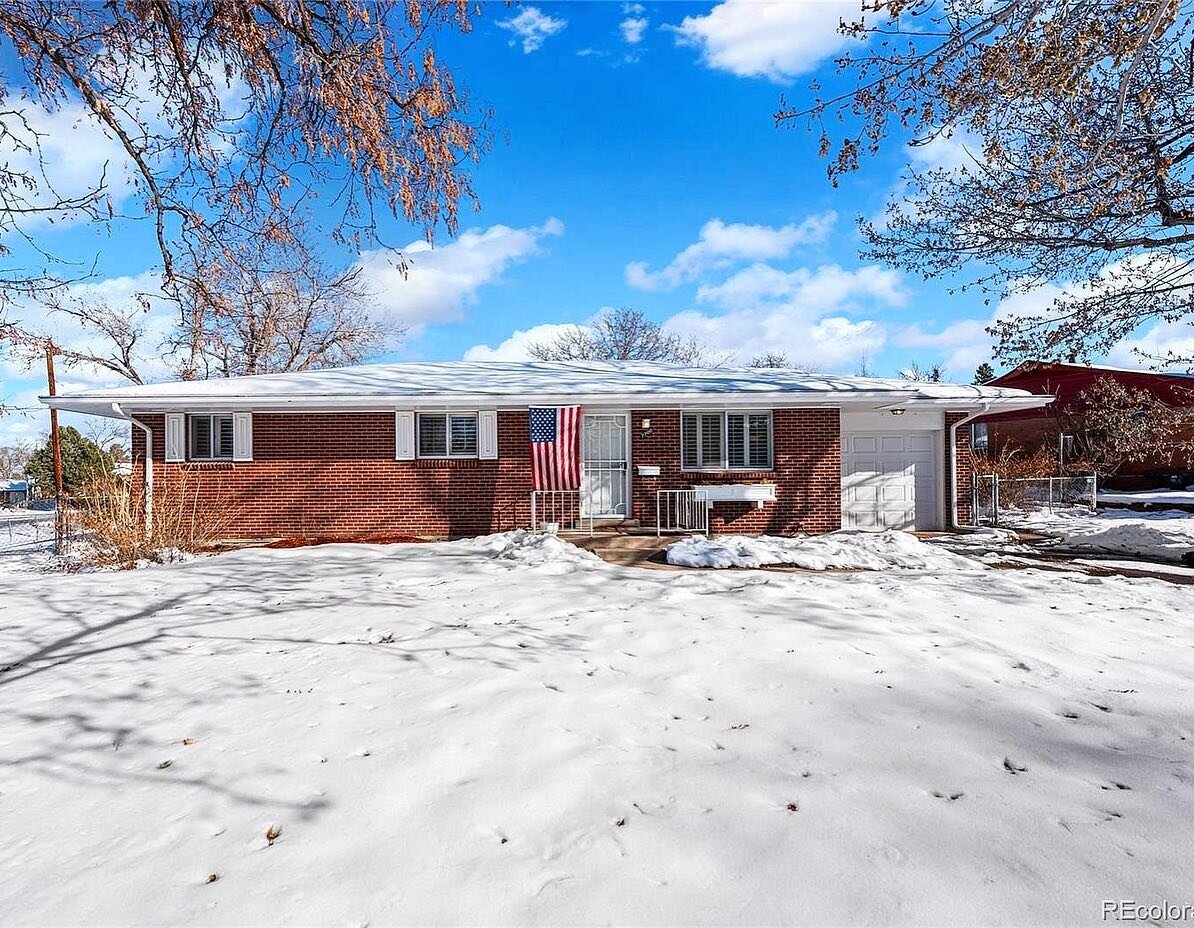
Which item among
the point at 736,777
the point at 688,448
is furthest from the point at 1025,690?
the point at 688,448

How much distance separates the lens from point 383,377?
43.9ft

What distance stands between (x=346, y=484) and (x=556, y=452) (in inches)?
169

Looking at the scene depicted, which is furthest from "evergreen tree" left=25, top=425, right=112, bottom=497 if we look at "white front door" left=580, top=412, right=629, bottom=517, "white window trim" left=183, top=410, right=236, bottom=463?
"white front door" left=580, top=412, right=629, bottom=517

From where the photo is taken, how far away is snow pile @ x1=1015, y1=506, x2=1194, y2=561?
9805 millimetres

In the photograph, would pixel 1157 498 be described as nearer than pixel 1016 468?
No

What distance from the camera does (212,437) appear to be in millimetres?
11961

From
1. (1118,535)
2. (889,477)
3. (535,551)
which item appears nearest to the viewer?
(535,551)

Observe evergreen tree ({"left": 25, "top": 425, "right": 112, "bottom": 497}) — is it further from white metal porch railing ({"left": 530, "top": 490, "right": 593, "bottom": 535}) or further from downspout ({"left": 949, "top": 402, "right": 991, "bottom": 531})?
downspout ({"left": 949, "top": 402, "right": 991, "bottom": 531})

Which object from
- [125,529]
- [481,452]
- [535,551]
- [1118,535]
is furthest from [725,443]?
[125,529]

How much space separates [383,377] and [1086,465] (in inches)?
698

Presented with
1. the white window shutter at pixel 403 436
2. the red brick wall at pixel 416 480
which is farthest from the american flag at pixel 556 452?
the white window shutter at pixel 403 436

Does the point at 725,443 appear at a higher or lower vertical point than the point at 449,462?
higher

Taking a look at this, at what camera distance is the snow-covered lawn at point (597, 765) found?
6.53ft

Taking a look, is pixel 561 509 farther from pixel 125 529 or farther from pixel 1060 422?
pixel 1060 422
